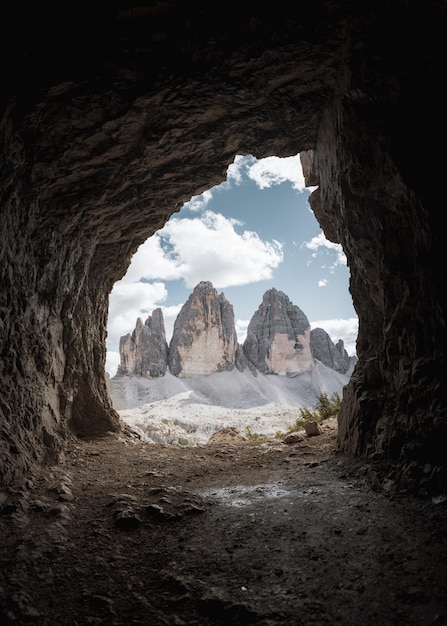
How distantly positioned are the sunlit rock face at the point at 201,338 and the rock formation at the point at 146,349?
3389 millimetres

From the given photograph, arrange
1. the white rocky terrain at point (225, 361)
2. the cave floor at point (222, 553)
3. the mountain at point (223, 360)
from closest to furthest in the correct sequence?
1. the cave floor at point (222, 553)
2. the white rocky terrain at point (225, 361)
3. the mountain at point (223, 360)

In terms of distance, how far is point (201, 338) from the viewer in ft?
284

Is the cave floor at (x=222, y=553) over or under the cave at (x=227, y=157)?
under

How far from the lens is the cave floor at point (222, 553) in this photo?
2.88 m

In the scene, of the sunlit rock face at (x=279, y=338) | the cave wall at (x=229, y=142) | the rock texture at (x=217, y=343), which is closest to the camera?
the cave wall at (x=229, y=142)

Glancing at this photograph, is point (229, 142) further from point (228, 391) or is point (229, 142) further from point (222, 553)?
point (228, 391)

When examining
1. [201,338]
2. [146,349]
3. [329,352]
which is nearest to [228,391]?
[201,338]

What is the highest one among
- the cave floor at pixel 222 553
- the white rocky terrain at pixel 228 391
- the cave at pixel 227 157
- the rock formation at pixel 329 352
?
the cave at pixel 227 157

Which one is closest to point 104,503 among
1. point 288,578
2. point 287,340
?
point 288,578

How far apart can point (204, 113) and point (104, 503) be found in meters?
7.89

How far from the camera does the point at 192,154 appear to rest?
883 cm

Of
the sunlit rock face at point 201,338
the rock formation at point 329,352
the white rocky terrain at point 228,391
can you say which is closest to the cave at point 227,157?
the white rocky terrain at point 228,391

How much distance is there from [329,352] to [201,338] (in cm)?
4367

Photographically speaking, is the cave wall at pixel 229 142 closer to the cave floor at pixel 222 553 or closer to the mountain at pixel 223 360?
the cave floor at pixel 222 553
